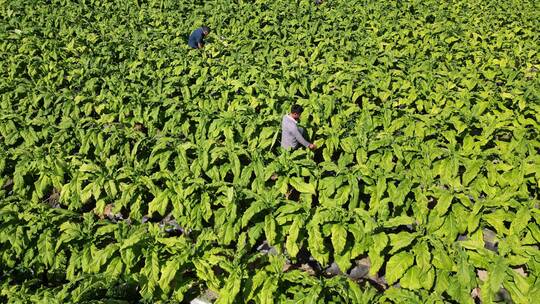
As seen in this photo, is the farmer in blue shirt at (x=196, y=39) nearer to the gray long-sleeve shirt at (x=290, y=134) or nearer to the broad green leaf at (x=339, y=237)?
the gray long-sleeve shirt at (x=290, y=134)

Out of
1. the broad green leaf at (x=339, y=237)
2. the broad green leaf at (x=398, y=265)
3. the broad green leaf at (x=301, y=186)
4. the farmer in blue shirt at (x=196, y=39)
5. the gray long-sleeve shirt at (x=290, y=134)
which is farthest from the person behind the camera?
the farmer in blue shirt at (x=196, y=39)

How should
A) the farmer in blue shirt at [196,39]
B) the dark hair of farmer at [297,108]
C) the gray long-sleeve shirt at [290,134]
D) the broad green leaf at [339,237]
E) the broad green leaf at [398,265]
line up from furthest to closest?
the farmer in blue shirt at [196,39] → the dark hair of farmer at [297,108] → the gray long-sleeve shirt at [290,134] → the broad green leaf at [339,237] → the broad green leaf at [398,265]

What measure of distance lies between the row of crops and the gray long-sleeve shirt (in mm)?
279

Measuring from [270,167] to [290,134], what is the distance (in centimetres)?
114

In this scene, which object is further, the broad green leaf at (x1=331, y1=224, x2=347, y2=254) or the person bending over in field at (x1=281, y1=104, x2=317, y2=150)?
the person bending over in field at (x1=281, y1=104, x2=317, y2=150)

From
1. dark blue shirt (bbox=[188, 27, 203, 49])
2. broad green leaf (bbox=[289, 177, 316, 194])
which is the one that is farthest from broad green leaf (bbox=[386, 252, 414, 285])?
dark blue shirt (bbox=[188, 27, 203, 49])

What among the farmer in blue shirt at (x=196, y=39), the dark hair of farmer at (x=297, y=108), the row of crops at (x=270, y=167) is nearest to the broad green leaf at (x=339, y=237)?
the row of crops at (x=270, y=167)

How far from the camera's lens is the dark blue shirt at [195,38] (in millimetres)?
11719

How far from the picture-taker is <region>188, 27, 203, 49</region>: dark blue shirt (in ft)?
38.4

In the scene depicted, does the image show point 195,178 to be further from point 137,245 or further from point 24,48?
point 24,48

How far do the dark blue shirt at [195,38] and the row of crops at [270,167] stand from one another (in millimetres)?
259

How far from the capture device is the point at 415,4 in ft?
48.3

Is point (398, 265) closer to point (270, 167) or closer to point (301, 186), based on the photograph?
point (301, 186)

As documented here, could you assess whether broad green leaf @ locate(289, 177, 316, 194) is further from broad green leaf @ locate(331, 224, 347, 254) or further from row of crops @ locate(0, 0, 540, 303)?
broad green leaf @ locate(331, 224, 347, 254)
